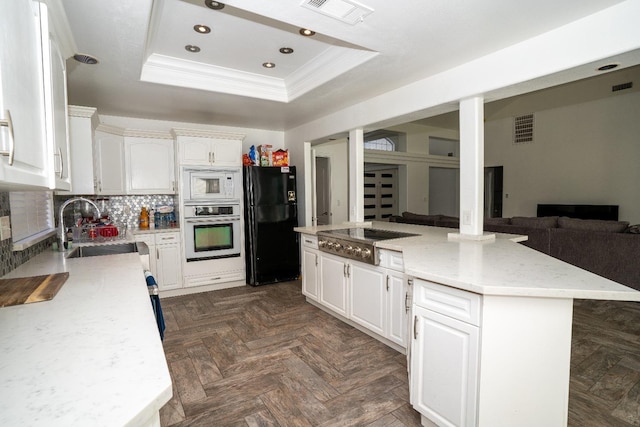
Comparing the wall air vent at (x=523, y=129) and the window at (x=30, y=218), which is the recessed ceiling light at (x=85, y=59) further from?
the wall air vent at (x=523, y=129)

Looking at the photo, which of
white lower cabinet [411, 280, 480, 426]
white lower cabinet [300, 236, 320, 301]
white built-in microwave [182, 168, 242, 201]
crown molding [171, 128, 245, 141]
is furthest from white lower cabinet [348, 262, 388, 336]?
crown molding [171, 128, 245, 141]

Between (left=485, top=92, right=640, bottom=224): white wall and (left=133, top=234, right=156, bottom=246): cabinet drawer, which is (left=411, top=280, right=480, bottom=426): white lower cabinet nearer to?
(left=133, top=234, right=156, bottom=246): cabinet drawer

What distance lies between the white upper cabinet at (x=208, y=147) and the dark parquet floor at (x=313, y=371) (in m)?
1.99

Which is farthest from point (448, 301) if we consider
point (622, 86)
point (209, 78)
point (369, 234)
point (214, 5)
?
point (622, 86)

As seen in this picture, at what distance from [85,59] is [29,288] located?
1.92m

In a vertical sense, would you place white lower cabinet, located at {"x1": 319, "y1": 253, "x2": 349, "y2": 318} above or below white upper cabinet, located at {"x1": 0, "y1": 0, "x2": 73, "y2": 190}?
below

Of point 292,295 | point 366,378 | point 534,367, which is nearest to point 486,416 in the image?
point 534,367

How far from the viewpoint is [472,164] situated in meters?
2.76

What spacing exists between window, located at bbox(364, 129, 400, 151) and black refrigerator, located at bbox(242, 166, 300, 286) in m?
3.84

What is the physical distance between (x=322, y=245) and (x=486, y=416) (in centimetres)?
222

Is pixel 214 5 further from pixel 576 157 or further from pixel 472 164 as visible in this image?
pixel 576 157

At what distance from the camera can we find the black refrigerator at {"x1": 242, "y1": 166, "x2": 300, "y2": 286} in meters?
4.63

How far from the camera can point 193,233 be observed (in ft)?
14.3

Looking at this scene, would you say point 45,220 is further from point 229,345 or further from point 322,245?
point 322,245
